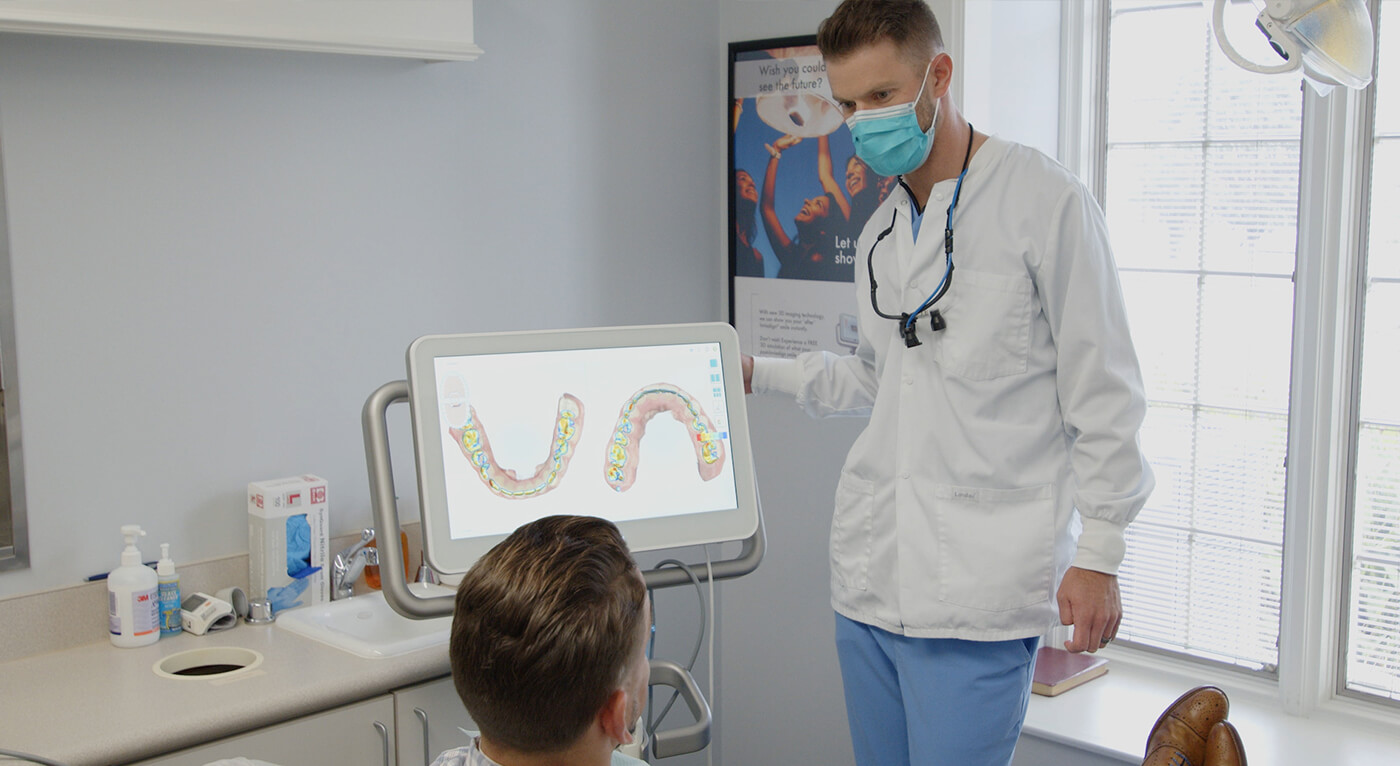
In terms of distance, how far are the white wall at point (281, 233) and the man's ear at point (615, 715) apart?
4.40 feet

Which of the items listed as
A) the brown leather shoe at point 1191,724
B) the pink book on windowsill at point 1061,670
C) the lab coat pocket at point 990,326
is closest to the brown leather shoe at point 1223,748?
the brown leather shoe at point 1191,724

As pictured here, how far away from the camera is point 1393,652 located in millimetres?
2320

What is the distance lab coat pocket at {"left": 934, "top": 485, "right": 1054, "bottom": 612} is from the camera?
1.73m

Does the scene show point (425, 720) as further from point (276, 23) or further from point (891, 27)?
point (891, 27)

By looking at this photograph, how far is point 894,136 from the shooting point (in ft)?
5.80

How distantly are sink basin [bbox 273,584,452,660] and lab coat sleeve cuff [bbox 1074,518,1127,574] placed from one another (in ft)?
3.55

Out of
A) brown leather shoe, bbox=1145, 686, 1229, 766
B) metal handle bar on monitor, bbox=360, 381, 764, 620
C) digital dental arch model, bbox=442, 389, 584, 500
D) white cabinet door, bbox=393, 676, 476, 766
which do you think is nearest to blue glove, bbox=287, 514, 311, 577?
white cabinet door, bbox=393, 676, 476, 766

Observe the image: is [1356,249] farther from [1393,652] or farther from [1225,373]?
[1393,652]

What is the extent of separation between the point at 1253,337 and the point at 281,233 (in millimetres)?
1966

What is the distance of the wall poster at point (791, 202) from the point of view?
2725mm

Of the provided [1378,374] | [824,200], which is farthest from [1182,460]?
[824,200]

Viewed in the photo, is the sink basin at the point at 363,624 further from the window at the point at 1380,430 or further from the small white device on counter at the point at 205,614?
the window at the point at 1380,430

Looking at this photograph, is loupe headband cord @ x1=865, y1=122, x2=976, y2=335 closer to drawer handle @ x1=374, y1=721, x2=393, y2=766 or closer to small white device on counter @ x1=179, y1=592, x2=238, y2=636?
drawer handle @ x1=374, y1=721, x2=393, y2=766

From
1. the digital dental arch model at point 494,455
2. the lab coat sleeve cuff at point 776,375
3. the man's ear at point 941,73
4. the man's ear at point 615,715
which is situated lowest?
the man's ear at point 615,715
